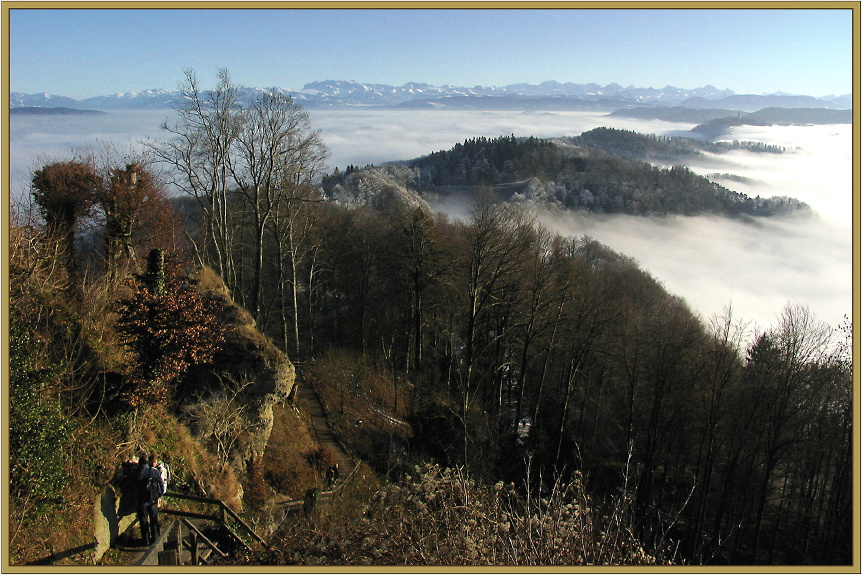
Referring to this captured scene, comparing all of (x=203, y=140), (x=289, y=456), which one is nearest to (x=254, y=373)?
(x=289, y=456)

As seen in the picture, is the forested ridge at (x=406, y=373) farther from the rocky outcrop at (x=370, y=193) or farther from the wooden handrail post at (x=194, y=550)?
the rocky outcrop at (x=370, y=193)

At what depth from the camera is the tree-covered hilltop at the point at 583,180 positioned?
13588cm

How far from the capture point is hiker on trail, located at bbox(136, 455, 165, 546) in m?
8.26

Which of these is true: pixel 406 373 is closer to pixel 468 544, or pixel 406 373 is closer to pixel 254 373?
pixel 254 373

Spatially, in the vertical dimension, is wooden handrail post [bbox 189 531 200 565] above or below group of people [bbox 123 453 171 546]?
below

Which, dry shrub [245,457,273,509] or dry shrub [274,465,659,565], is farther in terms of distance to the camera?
dry shrub [245,457,273,509]

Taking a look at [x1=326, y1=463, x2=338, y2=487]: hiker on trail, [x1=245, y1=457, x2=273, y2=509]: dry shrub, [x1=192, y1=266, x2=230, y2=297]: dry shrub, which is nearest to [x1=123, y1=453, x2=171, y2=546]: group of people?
[x1=245, y1=457, x2=273, y2=509]: dry shrub

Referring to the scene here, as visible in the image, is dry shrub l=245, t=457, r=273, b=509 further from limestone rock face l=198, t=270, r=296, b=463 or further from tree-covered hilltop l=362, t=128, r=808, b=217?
tree-covered hilltop l=362, t=128, r=808, b=217

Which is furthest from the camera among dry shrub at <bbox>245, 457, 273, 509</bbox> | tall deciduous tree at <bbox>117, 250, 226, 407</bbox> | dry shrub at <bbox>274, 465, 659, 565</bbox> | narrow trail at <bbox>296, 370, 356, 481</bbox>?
narrow trail at <bbox>296, 370, 356, 481</bbox>

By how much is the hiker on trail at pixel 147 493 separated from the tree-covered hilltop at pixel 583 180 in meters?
126

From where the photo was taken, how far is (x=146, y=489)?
27.1ft

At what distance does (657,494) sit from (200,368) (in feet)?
75.5

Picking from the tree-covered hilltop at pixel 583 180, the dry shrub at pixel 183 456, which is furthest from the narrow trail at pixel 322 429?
the tree-covered hilltop at pixel 583 180

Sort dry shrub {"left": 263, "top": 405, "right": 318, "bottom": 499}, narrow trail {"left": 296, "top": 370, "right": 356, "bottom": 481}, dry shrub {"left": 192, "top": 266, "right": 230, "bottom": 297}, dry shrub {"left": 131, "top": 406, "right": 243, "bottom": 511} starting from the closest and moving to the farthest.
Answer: dry shrub {"left": 131, "top": 406, "right": 243, "bottom": 511} → dry shrub {"left": 263, "top": 405, "right": 318, "bottom": 499} → dry shrub {"left": 192, "top": 266, "right": 230, "bottom": 297} → narrow trail {"left": 296, "top": 370, "right": 356, "bottom": 481}
